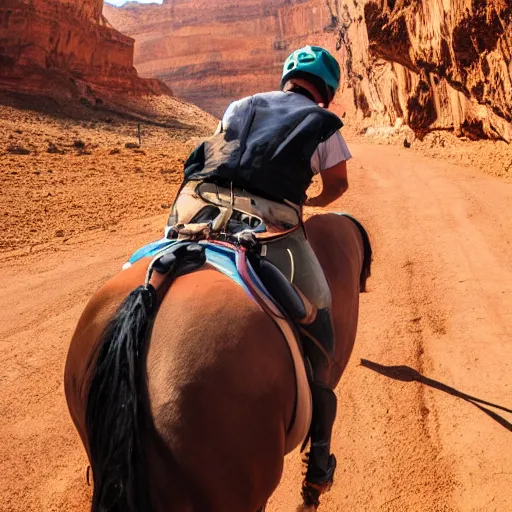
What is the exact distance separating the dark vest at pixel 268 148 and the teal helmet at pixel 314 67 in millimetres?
287

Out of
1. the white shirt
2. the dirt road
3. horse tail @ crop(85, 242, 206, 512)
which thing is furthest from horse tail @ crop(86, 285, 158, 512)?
the dirt road

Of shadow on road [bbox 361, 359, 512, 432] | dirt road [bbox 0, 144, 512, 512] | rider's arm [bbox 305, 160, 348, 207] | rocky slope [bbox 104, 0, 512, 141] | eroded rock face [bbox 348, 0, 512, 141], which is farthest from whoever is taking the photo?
rocky slope [bbox 104, 0, 512, 141]

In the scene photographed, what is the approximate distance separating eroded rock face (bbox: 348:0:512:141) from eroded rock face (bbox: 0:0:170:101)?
31.9 metres

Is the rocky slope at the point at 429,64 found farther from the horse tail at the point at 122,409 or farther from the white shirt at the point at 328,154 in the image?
the horse tail at the point at 122,409

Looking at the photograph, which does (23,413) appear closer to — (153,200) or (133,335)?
(133,335)

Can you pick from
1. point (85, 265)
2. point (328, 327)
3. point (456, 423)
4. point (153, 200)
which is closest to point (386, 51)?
point (153, 200)

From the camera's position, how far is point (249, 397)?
1.74 meters

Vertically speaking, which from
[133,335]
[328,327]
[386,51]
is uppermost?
[386,51]

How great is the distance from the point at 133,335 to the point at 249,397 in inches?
17.6

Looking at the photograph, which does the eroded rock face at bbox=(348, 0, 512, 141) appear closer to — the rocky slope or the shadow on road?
the rocky slope

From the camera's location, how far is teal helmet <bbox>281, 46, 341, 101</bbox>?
2674mm

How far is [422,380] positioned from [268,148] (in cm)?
308

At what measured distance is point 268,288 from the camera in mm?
2102

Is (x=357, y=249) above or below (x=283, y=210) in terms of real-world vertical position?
below
